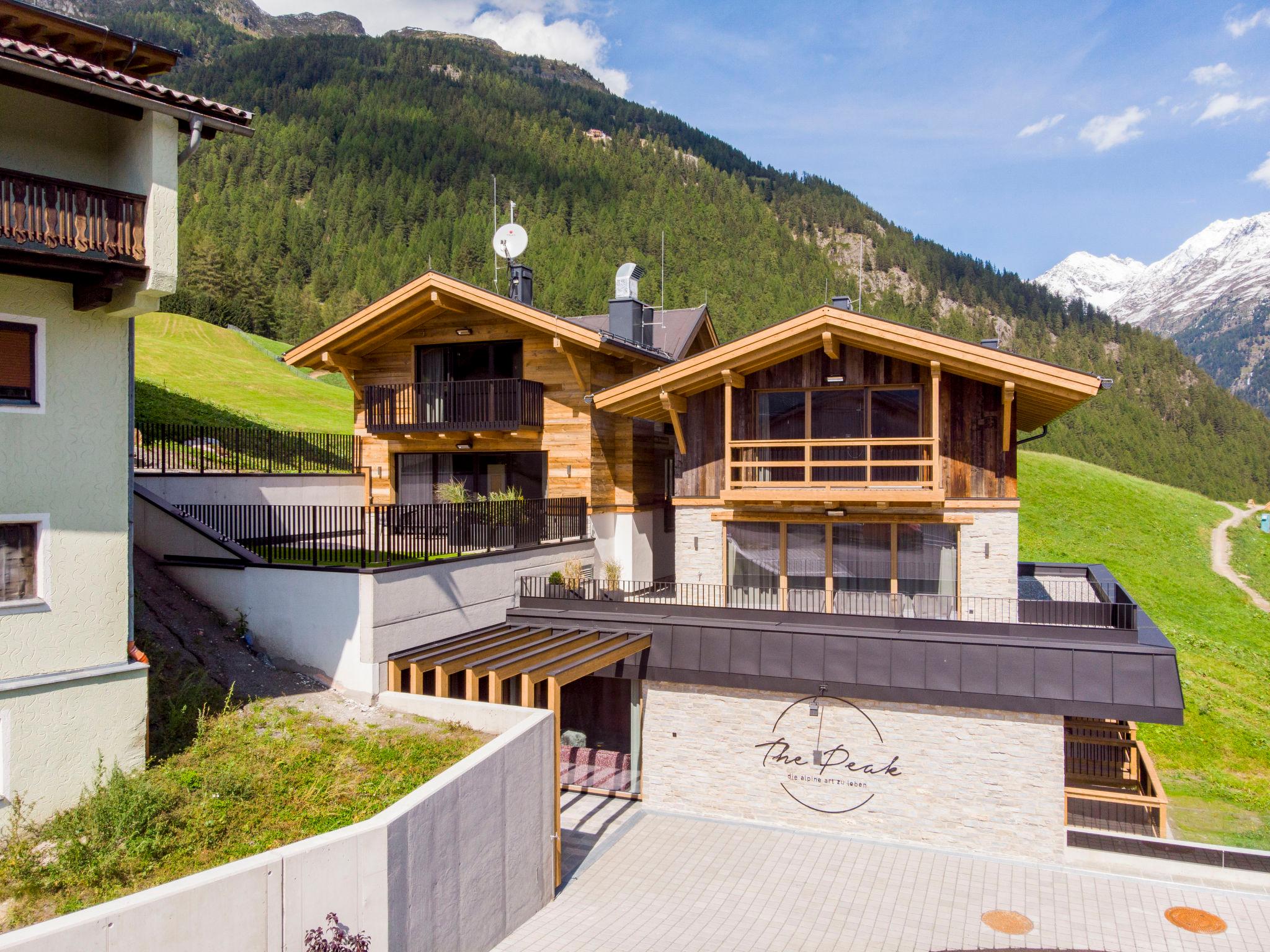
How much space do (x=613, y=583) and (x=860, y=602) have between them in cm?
464

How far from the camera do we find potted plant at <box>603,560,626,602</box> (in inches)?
627

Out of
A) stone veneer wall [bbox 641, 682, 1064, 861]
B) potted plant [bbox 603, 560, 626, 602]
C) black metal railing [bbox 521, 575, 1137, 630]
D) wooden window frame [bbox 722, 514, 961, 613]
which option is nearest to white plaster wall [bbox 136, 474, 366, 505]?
black metal railing [bbox 521, 575, 1137, 630]

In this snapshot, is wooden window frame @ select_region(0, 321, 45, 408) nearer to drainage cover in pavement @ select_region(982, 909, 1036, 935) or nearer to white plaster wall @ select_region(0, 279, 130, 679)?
white plaster wall @ select_region(0, 279, 130, 679)

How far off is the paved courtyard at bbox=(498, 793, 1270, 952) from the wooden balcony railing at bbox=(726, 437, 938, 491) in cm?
591

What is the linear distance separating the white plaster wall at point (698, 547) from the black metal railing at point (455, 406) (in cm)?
430

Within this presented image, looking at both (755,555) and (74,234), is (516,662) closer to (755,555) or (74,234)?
(755,555)

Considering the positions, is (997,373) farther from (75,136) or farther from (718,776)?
(75,136)

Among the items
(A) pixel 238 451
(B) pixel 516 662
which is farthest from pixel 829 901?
(A) pixel 238 451

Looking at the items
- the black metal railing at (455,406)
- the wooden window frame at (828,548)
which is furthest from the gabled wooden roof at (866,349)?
the wooden window frame at (828,548)

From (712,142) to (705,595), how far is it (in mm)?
137697

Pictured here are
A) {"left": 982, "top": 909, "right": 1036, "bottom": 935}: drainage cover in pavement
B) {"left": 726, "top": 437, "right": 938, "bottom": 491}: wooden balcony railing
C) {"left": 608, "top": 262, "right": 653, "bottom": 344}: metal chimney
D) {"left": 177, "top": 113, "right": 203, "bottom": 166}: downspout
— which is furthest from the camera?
{"left": 608, "top": 262, "right": 653, "bottom": 344}: metal chimney

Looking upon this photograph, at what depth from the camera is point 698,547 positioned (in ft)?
54.5

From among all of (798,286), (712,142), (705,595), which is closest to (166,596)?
(705,595)

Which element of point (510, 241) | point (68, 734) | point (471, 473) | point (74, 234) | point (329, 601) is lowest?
point (68, 734)
